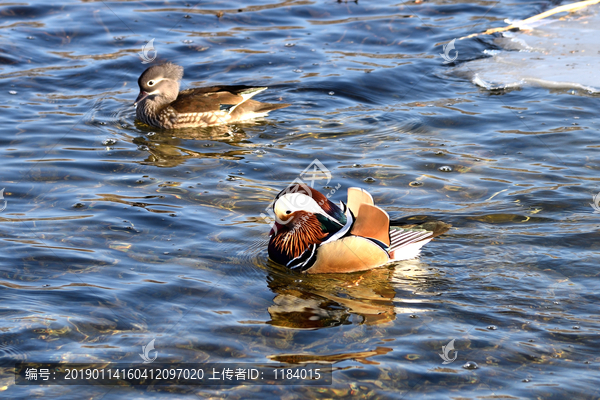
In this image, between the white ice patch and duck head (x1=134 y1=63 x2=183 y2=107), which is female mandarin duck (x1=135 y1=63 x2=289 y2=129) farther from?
the white ice patch

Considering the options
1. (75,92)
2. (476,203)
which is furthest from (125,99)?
(476,203)

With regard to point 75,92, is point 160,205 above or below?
below

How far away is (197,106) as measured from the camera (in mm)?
10289

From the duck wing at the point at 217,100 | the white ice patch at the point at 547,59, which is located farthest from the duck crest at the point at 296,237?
the white ice patch at the point at 547,59

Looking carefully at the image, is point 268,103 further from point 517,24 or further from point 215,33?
point 517,24

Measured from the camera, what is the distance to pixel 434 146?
912 centimetres

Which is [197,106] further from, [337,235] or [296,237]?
[337,235]

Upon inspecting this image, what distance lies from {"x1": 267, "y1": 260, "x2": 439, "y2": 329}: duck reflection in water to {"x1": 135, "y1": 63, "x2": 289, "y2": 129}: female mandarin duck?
432cm

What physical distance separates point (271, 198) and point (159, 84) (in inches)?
148

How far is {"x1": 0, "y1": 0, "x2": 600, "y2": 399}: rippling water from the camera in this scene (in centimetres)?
512

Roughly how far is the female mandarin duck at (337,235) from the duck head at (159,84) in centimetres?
467

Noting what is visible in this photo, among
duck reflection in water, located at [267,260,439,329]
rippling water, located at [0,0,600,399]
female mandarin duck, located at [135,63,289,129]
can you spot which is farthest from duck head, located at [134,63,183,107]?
duck reflection in water, located at [267,260,439,329]

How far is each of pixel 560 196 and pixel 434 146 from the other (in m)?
1.97

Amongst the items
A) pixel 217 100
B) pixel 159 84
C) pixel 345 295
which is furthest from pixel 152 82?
pixel 345 295
